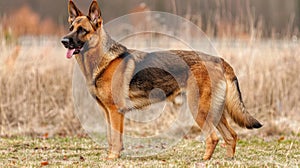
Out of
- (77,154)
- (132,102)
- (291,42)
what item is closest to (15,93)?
(77,154)

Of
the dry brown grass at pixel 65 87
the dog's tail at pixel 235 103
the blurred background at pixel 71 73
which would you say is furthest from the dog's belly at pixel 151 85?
the dry brown grass at pixel 65 87

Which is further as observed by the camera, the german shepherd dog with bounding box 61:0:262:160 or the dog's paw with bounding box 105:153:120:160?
the dog's paw with bounding box 105:153:120:160

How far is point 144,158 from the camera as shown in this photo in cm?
632

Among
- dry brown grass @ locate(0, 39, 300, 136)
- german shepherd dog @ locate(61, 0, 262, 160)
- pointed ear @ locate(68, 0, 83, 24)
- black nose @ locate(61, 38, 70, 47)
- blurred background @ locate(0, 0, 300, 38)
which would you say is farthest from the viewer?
blurred background @ locate(0, 0, 300, 38)

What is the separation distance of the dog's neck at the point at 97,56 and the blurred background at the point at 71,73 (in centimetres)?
Result: 281

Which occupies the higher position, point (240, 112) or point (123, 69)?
point (123, 69)

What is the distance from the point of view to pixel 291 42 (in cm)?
1004

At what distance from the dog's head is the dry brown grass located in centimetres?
309

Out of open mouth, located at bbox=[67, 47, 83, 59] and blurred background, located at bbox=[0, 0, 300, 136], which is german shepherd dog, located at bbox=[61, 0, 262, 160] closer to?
open mouth, located at bbox=[67, 47, 83, 59]

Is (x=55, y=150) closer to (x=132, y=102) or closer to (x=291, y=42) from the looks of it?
(x=132, y=102)

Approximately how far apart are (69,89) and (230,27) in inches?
128

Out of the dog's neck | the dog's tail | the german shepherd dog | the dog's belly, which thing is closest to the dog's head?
the german shepherd dog

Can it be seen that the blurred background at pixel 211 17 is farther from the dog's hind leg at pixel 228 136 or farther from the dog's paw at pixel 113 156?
the dog's paw at pixel 113 156

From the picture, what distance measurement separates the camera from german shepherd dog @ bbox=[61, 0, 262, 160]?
6008 mm
